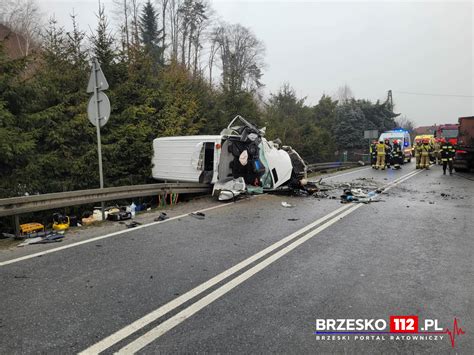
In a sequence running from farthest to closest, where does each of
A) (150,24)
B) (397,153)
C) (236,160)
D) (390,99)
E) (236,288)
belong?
(390,99) < (150,24) < (397,153) < (236,160) < (236,288)

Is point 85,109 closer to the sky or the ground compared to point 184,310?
closer to the sky

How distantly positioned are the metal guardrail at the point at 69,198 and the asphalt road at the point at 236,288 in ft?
4.54

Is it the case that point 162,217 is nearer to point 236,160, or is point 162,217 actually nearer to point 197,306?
point 236,160

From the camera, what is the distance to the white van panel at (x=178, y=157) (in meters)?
10.1

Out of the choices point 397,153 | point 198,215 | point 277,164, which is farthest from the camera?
point 397,153

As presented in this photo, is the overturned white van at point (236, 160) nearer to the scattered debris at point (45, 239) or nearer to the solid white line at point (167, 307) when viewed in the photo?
the scattered debris at point (45, 239)

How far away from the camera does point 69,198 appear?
634 centimetres

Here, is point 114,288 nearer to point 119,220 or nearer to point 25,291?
point 25,291

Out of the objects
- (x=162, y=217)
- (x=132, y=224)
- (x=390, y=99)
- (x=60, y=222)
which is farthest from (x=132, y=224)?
(x=390, y=99)

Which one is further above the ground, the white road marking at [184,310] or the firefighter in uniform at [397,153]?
the firefighter in uniform at [397,153]

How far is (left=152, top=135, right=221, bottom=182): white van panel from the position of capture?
33.1 ft

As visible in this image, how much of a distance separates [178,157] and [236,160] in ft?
A: 7.19

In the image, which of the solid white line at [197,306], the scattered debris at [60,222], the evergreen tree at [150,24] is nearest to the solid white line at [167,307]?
the solid white line at [197,306]

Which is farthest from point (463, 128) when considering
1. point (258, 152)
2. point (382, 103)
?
point (382, 103)
